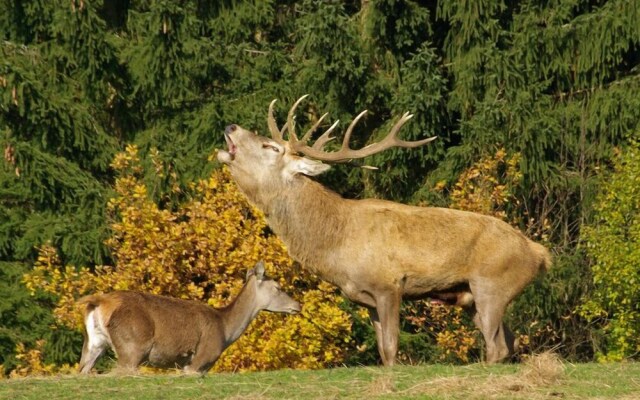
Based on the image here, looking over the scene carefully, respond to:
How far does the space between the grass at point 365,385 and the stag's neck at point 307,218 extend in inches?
99.2

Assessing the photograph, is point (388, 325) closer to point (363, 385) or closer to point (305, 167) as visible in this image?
point (305, 167)

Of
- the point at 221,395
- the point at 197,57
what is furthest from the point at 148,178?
the point at 221,395

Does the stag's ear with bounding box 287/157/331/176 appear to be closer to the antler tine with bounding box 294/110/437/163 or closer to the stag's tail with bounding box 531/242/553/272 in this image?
the antler tine with bounding box 294/110/437/163

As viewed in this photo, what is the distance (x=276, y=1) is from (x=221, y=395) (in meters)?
16.2

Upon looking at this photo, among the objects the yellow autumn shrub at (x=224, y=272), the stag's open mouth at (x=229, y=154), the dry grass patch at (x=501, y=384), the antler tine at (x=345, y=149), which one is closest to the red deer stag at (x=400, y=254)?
the antler tine at (x=345, y=149)

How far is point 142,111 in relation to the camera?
25625mm

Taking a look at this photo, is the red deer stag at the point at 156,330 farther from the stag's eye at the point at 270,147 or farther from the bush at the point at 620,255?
the bush at the point at 620,255

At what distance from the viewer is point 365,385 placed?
11.5 meters

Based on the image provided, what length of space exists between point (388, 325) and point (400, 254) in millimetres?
728

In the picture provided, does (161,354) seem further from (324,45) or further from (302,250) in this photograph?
(324,45)

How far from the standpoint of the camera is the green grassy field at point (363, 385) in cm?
1109

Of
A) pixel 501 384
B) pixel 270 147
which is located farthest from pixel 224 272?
pixel 501 384

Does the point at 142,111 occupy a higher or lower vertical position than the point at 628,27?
lower

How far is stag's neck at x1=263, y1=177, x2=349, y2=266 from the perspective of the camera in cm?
1473
